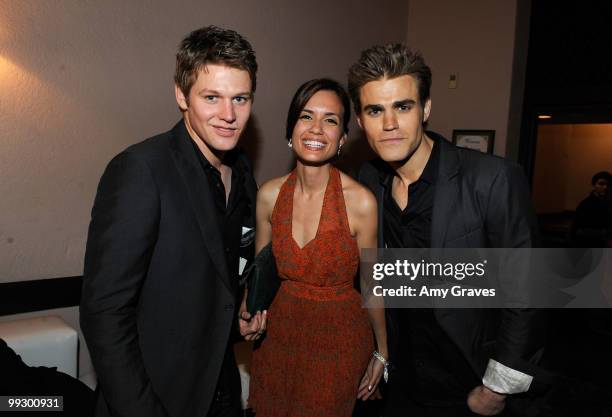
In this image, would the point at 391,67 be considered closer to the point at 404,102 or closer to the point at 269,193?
the point at 404,102

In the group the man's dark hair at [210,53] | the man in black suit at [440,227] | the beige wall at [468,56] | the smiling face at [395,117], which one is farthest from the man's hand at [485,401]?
the beige wall at [468,56]

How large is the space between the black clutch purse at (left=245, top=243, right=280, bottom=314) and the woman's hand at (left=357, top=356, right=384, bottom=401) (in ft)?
1.79

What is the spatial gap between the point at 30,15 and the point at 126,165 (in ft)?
4.62

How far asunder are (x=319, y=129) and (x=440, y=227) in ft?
2.28

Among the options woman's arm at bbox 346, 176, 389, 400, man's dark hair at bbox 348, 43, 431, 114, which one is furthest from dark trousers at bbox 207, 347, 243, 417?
man's dark hair at bbox 348, 43, 431, 114

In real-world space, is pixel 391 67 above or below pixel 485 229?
above

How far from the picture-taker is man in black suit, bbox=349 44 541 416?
162cm

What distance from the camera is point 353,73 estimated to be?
1.86 metres

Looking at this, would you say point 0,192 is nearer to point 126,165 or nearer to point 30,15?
point 30,15

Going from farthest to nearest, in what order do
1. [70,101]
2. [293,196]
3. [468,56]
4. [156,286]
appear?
[468,56], [70,101], [293,196], [156,286]

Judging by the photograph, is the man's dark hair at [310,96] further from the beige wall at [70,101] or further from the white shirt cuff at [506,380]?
the white shirt cuff at [506,380]

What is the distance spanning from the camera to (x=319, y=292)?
6.56 ft

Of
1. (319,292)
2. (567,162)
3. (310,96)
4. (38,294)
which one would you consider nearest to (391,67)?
(310,96)

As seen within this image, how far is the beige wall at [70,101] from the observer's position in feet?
6.96
